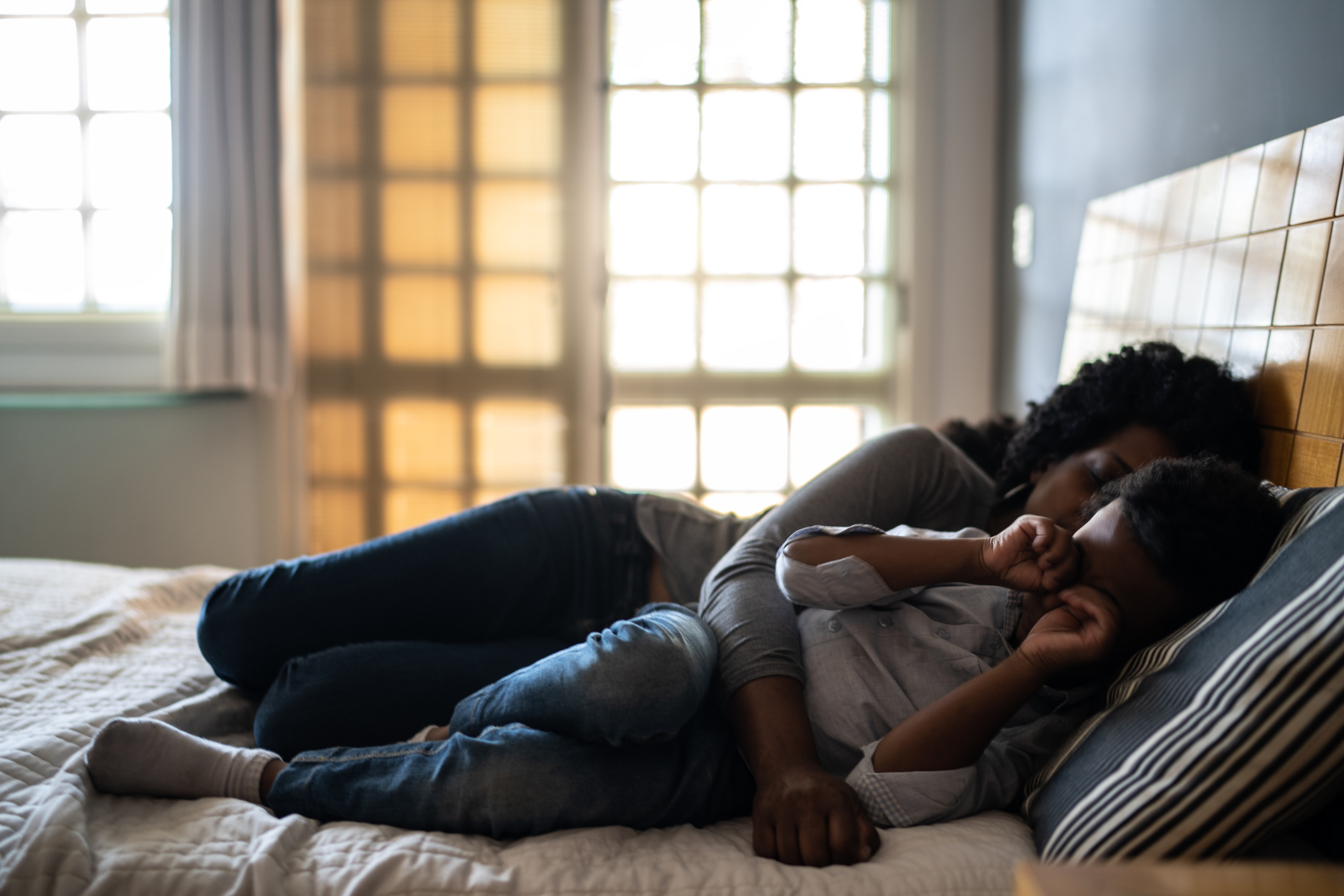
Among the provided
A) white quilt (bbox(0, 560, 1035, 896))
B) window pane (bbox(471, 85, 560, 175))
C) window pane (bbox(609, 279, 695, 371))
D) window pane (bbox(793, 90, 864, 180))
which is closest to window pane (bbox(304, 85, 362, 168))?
window pane (bbox(471, 85, 560, 175))

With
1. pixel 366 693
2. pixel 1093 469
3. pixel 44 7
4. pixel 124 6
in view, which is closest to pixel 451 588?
pixel 366 693

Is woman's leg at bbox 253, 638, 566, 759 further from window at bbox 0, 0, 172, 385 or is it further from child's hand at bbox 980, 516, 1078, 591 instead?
window at bbox 0, 0, 172, 385

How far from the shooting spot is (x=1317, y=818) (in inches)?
30.0

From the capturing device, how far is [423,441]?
8.82ft

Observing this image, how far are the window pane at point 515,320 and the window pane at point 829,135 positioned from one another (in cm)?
91

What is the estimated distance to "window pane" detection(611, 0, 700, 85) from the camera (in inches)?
103

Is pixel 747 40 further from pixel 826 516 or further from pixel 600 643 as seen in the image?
pixel 600 643

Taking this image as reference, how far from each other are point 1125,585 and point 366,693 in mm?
908

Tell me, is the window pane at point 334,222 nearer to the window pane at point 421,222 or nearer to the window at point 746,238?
the window pane at point 421,222

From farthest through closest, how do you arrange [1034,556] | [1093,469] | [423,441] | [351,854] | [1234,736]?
[423,441] < [1093,469] < [1034,556] < [351,854] < [1234,736]

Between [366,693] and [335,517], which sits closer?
[366,693]

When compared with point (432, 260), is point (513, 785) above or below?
below

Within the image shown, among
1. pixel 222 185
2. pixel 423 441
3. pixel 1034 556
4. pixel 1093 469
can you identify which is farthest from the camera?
pixel 423 441

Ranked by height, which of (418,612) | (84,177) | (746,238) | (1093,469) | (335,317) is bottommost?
(418,612)
